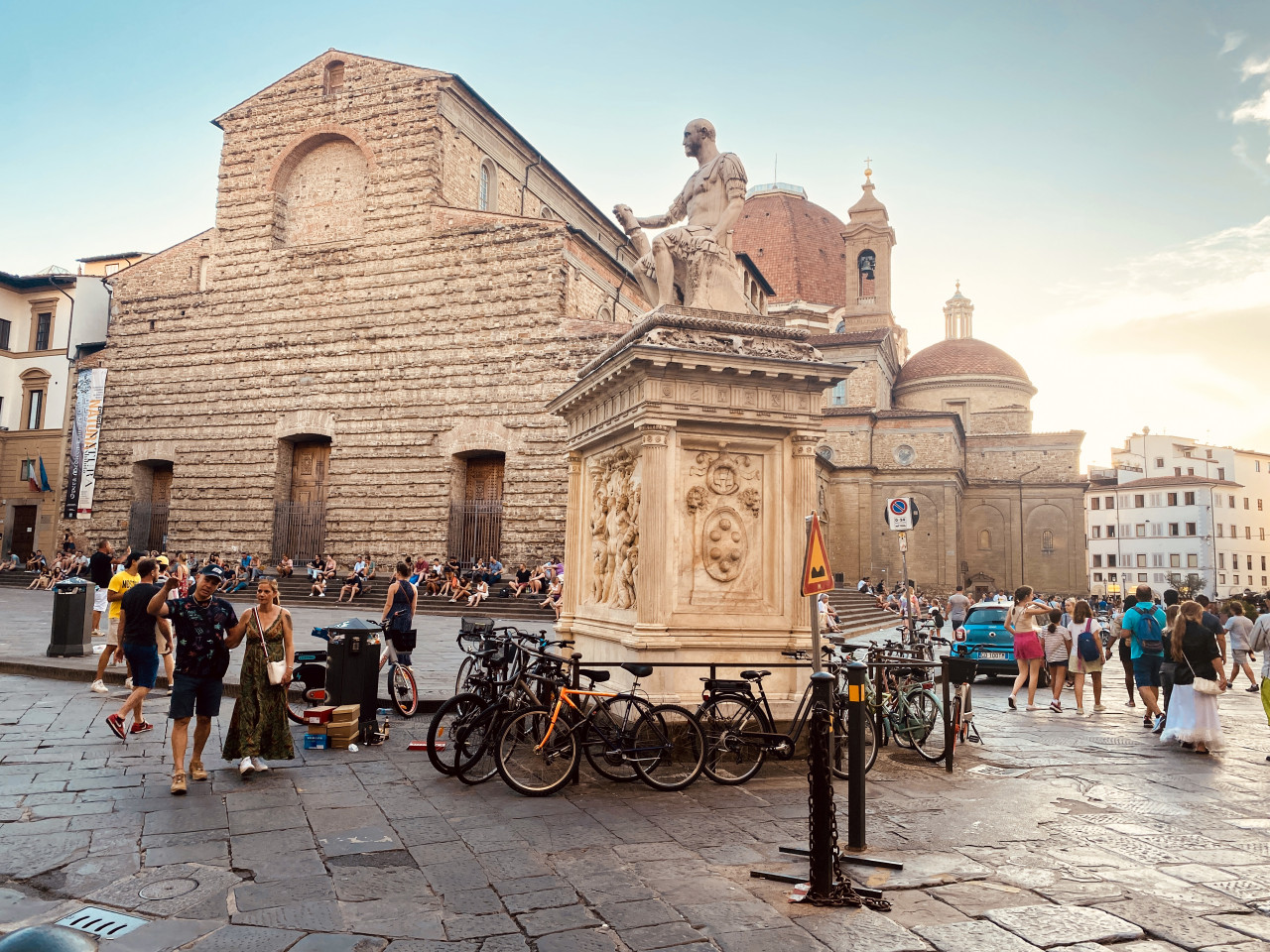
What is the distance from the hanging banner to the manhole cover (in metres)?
31.0

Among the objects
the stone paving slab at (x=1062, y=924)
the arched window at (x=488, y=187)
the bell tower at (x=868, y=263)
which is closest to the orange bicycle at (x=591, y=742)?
the stone paving slab at (x=1062, y=924)

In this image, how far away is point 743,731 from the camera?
22.5ft

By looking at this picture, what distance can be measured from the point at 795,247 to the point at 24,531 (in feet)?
145

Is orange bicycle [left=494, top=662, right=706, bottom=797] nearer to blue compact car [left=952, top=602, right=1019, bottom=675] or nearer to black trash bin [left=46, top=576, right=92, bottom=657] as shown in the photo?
black trash bin [left=46, top=576, right=92, bottom=657]

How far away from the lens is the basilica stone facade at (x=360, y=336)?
26.0m

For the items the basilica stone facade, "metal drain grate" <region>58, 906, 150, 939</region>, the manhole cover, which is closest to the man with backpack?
the manhole cover

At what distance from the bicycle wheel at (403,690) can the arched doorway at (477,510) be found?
1606 cm

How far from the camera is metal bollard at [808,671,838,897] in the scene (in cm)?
430

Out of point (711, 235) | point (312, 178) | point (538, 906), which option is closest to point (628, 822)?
point (538, 906)

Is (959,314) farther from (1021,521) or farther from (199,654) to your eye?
(199,654)

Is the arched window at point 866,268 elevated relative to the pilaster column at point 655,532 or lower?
elevated

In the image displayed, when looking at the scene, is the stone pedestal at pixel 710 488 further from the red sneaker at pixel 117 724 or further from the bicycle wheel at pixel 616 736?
the red sneaker at pixel 117 724

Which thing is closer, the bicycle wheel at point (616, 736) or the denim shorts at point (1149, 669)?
the bicycle wheel at point (616, 736)

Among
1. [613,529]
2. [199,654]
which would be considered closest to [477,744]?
[199,654]
